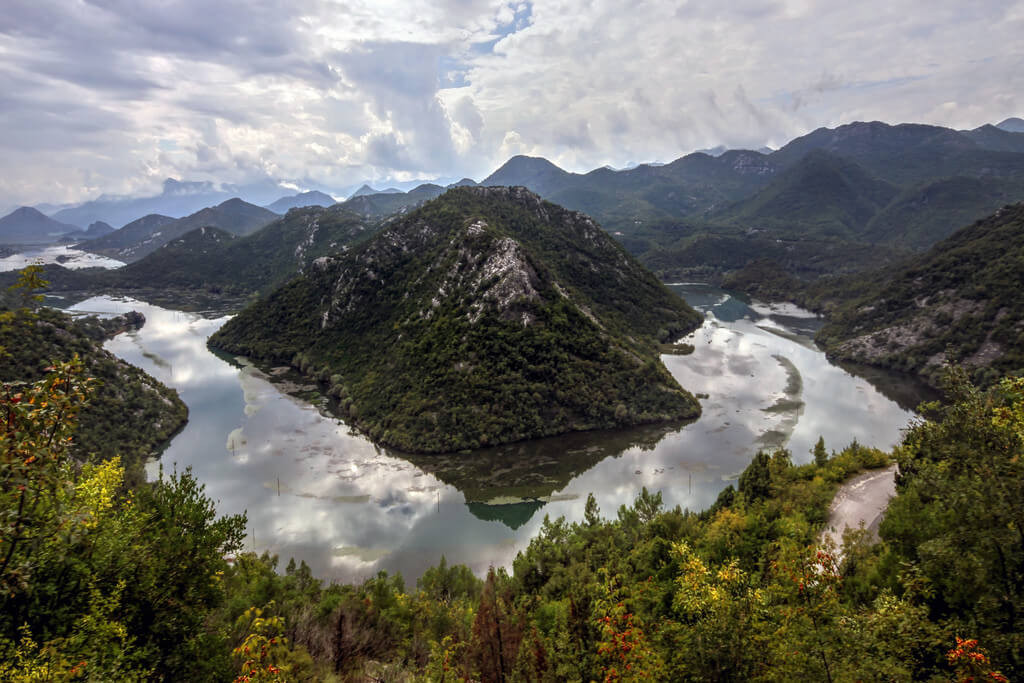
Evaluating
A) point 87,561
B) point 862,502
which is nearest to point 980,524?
point 87,561

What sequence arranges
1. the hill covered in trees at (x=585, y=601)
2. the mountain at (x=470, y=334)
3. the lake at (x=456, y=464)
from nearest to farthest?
the hill covered in trees at (x=585, y=601), the lake at (x=456, y=464), the mountain at (x=470, y=334)

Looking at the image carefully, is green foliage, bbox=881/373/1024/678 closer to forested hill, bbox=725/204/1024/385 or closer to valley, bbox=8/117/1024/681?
valley, bbox=8/117/1024/681

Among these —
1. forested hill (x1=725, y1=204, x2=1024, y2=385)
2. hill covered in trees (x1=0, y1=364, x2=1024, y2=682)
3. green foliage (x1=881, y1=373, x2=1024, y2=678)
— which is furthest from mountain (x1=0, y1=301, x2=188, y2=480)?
forested hill (x1=725, y1=204, x2=1024, y2=385)

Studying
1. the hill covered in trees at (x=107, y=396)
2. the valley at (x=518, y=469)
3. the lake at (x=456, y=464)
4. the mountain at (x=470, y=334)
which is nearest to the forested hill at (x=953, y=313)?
the valley at (x=518, y=469)

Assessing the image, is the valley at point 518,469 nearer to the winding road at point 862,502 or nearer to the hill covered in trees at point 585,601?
the hill covered in trees at point 585,601

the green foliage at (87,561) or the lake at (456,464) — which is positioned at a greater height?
the green foliage at (87,561)

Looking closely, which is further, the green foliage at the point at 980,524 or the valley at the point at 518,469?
the valley at the point at 518,469
